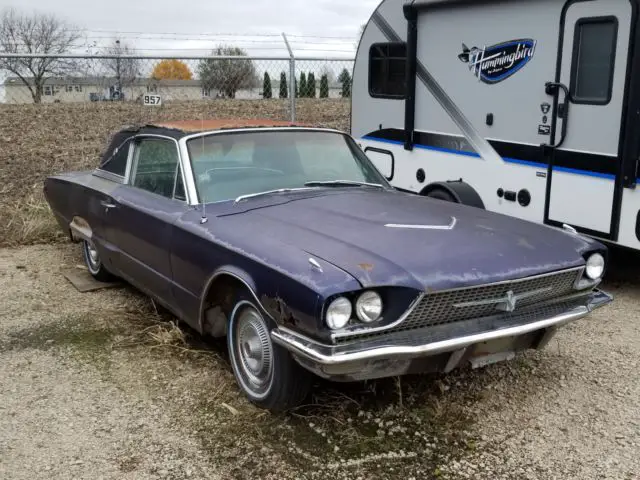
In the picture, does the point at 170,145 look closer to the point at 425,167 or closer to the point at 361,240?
the point at 361,240

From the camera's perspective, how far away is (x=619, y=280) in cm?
623

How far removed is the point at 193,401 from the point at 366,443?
3.48 ft

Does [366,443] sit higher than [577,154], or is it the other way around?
[577,154]

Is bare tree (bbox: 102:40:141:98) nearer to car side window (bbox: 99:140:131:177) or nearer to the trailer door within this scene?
car side window (bbox: 99:140:131:177)

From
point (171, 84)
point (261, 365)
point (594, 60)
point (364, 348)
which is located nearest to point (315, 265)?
point (364, 348)

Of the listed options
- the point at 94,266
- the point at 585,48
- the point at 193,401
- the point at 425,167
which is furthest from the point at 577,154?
the point at 94,266

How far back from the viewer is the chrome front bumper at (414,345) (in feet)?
9.77

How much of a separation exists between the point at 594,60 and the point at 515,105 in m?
0.86

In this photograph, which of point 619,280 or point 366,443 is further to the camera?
point 619,280

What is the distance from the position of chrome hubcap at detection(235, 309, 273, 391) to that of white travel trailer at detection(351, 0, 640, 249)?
129 inches

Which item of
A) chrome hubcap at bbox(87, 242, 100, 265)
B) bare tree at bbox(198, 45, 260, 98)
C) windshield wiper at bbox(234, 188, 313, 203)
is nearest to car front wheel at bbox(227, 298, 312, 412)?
windshield wiper at bbox(234, 188, 313, 203)

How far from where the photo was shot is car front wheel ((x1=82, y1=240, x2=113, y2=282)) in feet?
19.4

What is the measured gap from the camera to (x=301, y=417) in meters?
3.57

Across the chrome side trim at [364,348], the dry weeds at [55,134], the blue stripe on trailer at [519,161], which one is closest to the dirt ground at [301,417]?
the chrome side trim at [364,348]
